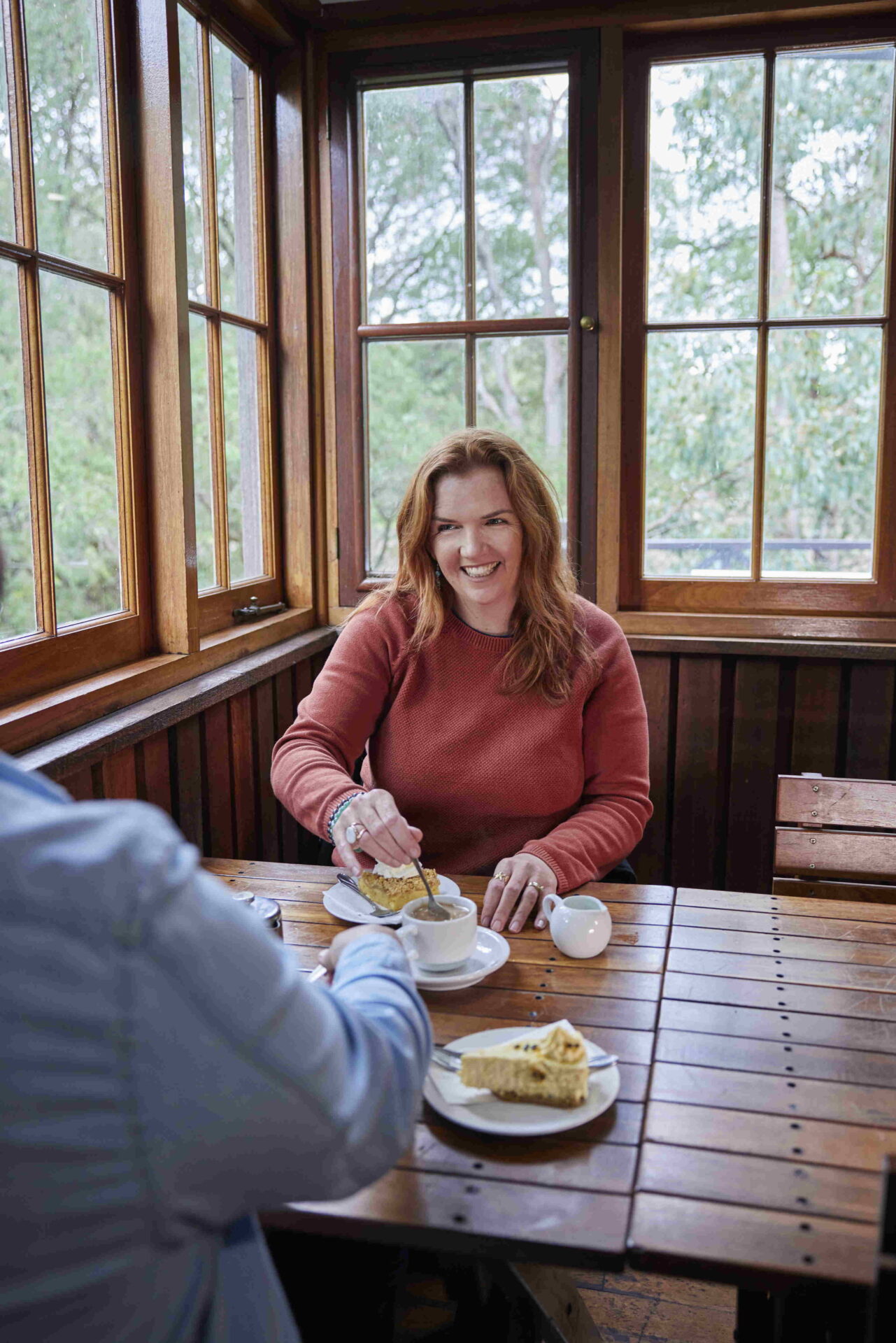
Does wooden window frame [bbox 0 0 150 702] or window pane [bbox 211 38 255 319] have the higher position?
window pane [bbox 211 38 255 319]

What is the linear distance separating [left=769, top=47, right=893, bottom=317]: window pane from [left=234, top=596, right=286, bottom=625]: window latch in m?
1.49

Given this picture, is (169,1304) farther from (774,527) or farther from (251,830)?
(774,527)

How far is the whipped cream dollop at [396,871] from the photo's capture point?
5.20ft

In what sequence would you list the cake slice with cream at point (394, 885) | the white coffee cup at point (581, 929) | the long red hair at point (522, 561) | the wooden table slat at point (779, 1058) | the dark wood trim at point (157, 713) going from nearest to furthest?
the wooden table slat at point (779, 1058), the white coffee cup at point (581, 929), the cake slice with cream at point (394, 885), the dark wood trim at point (157, 713), the long red hair at point (522, 561)

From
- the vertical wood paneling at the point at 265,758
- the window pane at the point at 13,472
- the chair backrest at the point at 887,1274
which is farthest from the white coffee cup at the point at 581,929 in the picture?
the vertical wood paneling at the point at 265,758

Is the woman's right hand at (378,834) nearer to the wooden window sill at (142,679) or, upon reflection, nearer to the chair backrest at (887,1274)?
the wooden window sill at (142,679)

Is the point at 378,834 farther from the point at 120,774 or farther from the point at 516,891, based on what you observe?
the point at 120,774

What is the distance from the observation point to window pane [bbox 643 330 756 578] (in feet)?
9.05

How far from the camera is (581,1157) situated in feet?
3.34

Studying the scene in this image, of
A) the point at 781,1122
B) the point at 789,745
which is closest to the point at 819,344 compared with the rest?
the point at 789,745

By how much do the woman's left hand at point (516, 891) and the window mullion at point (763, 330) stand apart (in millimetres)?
1439

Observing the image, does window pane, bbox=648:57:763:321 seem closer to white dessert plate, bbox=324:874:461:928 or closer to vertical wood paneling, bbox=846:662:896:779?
vertical wood paneling, bbox=846:662:896:779

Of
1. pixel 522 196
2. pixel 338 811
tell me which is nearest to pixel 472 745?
pixel 338 811

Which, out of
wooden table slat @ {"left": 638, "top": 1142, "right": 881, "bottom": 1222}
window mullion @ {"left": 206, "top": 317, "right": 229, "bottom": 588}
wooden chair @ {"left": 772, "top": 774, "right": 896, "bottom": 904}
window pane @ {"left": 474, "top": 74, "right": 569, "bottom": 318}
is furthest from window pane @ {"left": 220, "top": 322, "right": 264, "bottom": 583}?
wooden table slat @ {"left": 638, "top": 1142, "right": 881, "bottom": 1222}
